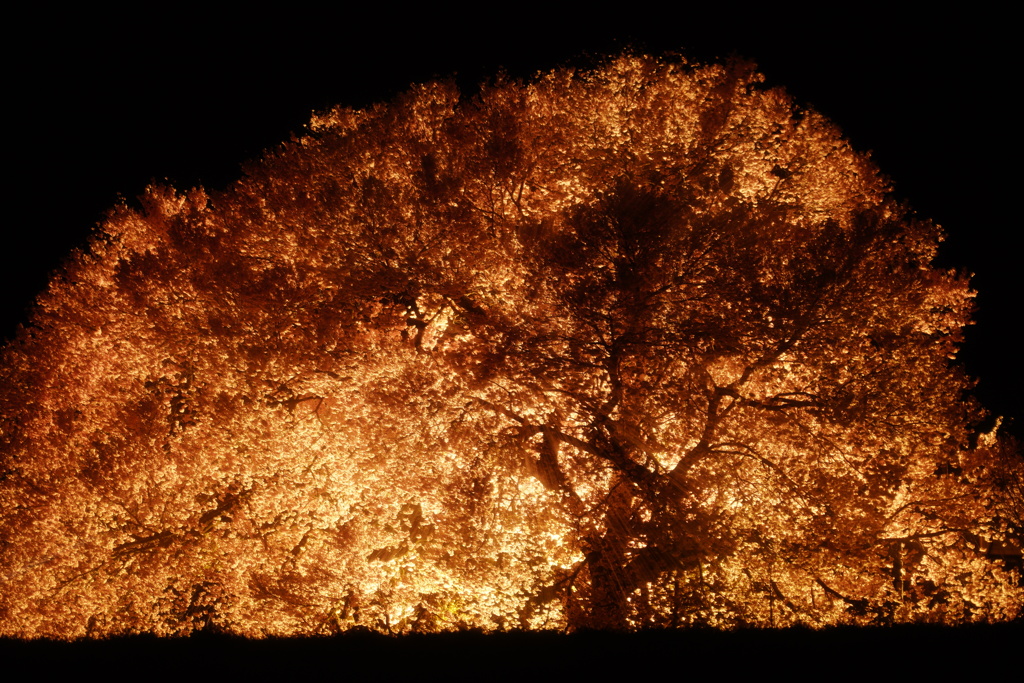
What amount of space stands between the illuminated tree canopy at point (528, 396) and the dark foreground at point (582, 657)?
16.1ft

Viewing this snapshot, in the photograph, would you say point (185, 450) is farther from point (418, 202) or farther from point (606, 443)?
point (606, 443)

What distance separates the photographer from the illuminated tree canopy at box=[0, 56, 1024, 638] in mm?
11742

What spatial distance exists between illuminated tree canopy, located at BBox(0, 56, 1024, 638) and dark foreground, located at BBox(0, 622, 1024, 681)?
193 inches

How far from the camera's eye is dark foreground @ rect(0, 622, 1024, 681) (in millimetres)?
5949

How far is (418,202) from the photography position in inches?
555

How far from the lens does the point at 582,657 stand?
621 cm

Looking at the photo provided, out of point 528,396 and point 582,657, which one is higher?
point 528,396

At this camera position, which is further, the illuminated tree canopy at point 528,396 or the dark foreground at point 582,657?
the illuminated tree canopy at point 528,396

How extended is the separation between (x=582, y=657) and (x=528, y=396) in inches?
256

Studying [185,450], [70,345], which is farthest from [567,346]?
[70,345]

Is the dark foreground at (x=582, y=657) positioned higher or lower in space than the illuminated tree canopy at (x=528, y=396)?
lower

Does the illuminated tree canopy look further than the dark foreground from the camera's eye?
Yes

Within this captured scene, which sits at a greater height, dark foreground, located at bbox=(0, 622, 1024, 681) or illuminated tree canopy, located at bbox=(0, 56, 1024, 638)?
illuminated tree canopy, located at bbox=(0, 56, 1024, 638)

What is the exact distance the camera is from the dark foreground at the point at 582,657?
5949 millimetres
